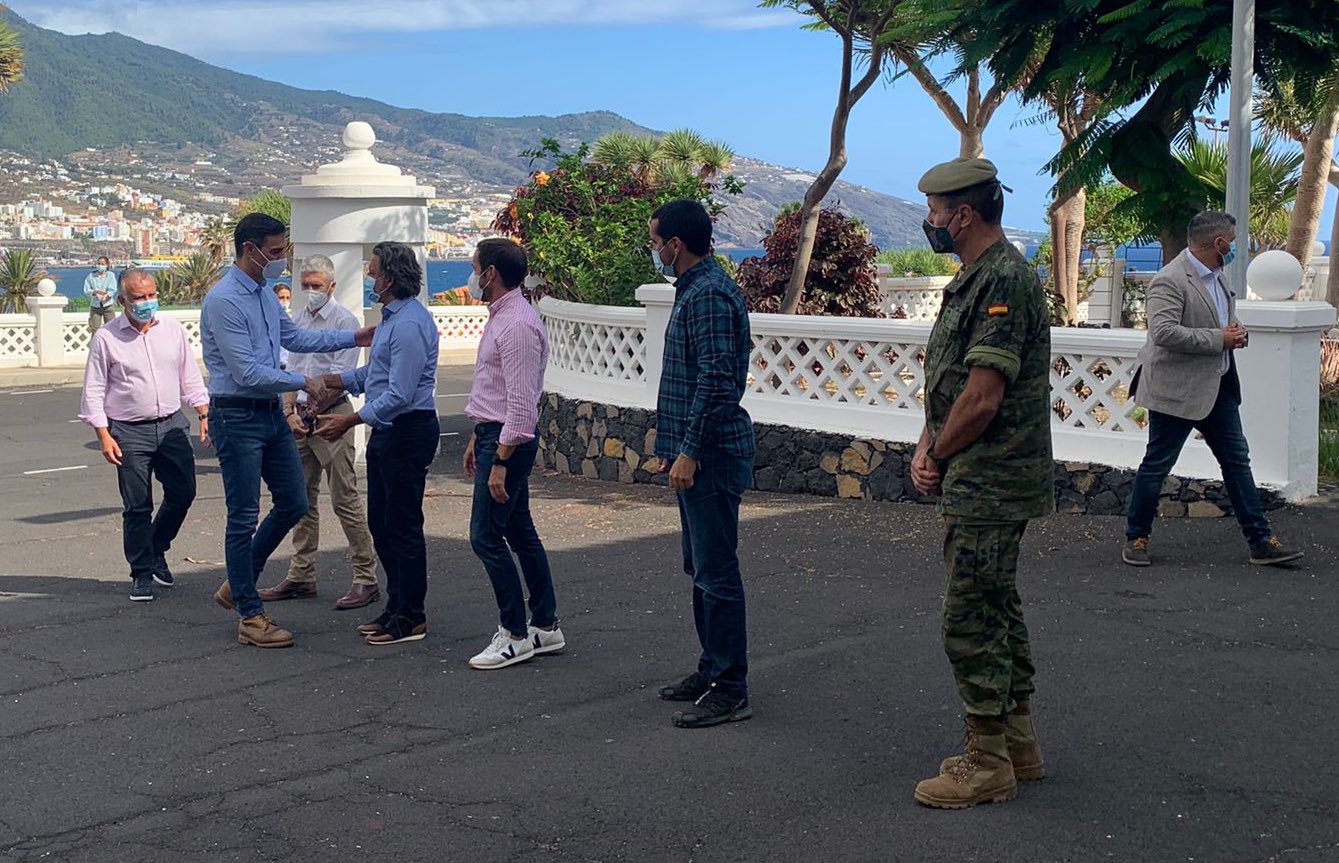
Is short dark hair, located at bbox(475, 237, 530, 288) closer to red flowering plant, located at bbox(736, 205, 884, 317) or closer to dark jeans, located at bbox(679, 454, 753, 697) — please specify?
dark jeans, located at bbox(679, 454, 753, 697)

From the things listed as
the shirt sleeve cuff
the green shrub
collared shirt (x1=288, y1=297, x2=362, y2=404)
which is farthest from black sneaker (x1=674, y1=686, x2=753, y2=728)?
the green shrub

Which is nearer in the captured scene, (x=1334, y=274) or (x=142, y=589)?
(x=142, y=589)

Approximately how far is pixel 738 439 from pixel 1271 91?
7.72 metres

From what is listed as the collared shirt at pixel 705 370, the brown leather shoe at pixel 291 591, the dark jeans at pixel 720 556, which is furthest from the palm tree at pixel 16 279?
the dark jeans at pixel 720 556

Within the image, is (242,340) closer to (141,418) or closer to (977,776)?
(141,418)

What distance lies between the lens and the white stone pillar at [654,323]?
12.1m

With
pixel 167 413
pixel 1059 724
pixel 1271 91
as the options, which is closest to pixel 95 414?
pixel 167 413

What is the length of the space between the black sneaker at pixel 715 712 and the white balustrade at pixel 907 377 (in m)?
4.40

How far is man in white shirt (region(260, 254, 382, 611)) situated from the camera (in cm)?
834

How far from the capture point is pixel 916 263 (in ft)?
104

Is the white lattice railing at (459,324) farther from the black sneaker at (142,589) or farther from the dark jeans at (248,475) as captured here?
the dark jeans at (248,475)

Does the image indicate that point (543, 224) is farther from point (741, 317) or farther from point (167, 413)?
point (741, 317)

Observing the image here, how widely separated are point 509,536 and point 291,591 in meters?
2.10

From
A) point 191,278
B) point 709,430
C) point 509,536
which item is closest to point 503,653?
point 509,536
